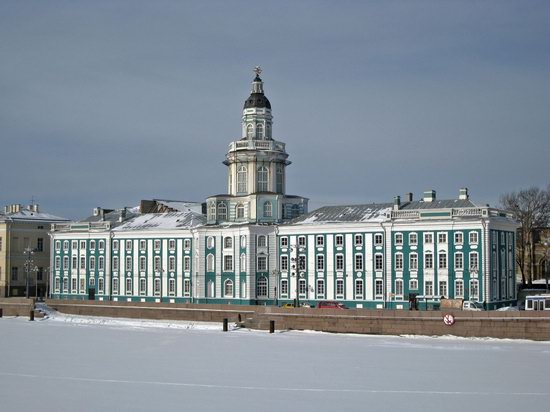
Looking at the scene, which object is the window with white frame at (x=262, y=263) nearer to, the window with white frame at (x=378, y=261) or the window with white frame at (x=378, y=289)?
the window with white frame at (x=378, y=261)

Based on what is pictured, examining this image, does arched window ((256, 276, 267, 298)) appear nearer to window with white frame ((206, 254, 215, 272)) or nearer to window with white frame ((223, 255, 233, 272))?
window with white frame ((223, 255, 233, 272))

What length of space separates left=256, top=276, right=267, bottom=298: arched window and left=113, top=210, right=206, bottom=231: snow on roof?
8.69 metres

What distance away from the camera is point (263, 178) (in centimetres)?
8106

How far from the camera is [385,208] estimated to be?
74.2 m

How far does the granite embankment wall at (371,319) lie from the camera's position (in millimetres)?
50656

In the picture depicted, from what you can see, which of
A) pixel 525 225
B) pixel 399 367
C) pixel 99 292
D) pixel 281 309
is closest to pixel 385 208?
pixel 281 309

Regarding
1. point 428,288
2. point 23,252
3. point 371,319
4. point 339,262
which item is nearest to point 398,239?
point 428,288

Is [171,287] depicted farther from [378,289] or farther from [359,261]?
[378,289]

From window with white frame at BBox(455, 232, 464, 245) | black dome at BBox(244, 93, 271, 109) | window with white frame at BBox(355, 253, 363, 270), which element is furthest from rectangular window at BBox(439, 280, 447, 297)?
black dome at BBox(244, 93, 271, 109)

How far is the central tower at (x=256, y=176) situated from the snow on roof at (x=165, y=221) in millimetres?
2727

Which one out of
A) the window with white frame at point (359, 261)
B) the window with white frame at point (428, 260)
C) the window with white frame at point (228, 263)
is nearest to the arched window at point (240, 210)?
the window with white frame at point (228, 263)

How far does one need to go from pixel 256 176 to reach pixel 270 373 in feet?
146

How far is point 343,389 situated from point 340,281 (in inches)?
1587

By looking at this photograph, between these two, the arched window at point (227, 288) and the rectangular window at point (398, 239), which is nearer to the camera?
the rectangular window at point (398, 239)
